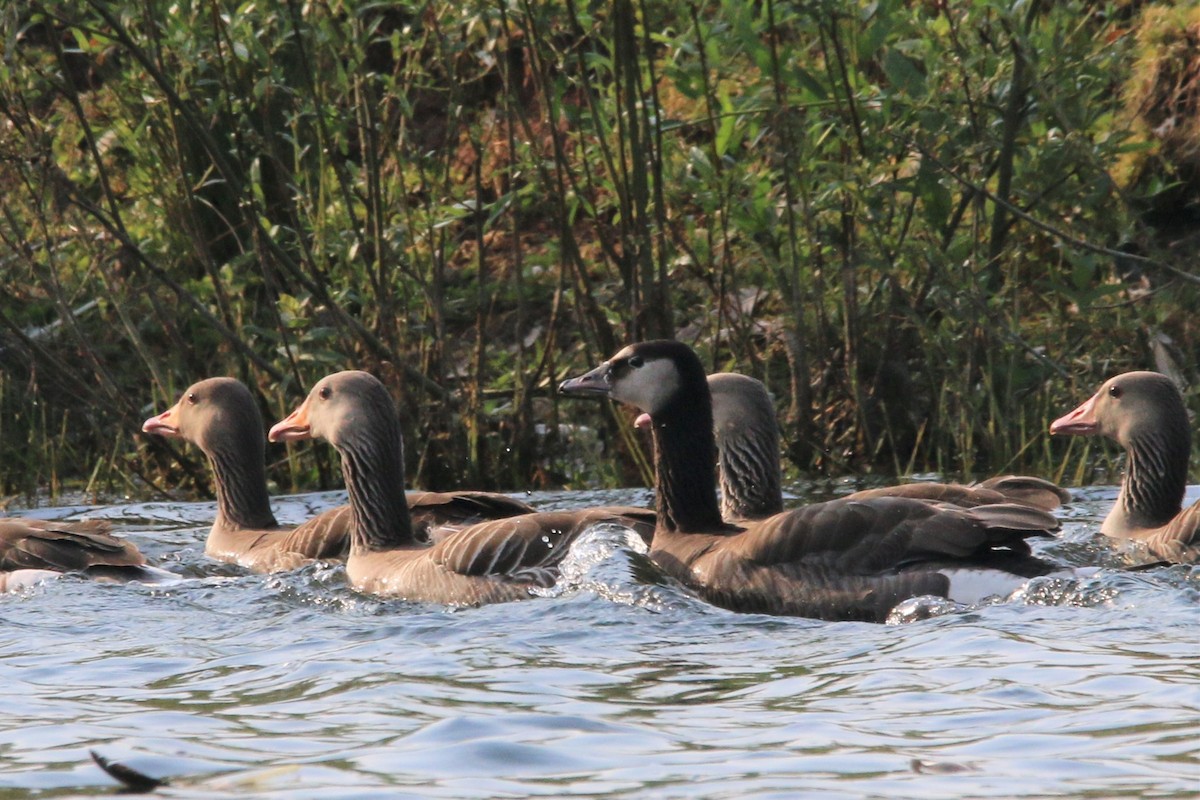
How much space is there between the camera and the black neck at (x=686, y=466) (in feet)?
29.2

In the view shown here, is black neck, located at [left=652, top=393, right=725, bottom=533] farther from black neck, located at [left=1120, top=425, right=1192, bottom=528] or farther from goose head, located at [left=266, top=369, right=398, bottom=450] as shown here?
black neck, located at [left=1120, top=425, right=1192, bottom=528]

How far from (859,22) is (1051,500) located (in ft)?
12.3

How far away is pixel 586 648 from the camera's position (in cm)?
695

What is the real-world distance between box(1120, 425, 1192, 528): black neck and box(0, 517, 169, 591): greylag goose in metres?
5.00

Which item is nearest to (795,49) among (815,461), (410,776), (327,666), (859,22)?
(859,22)

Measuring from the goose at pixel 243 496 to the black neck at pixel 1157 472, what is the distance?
3.49m

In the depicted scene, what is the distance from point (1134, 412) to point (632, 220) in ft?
11.6

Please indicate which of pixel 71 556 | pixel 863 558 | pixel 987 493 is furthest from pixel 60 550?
pixel 987 493

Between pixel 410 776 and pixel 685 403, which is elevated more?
pixel 685 403

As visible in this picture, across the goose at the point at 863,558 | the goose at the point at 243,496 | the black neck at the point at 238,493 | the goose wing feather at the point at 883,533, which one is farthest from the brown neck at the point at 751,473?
the black neck at the point at 238,493

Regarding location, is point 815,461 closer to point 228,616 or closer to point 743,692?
point 228,616

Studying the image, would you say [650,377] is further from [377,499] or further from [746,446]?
[377,499]

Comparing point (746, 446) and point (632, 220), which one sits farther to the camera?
point (632, 220)

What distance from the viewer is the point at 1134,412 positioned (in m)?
9.62
